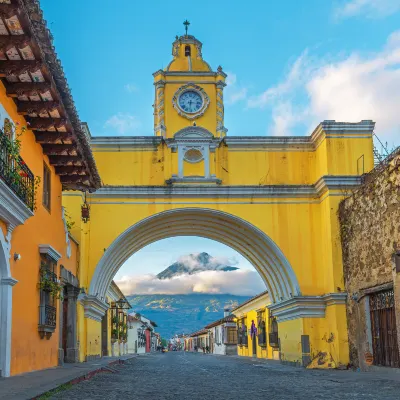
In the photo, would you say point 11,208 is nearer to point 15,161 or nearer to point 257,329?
point 15,161

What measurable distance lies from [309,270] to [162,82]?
23.4 ft

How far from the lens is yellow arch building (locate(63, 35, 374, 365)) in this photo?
59.0 feet

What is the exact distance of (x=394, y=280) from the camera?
12.5 metres

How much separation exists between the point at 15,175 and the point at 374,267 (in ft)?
27.4

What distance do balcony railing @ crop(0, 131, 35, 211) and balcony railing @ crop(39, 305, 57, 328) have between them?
2449 mm

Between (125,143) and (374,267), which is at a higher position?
(125,143)

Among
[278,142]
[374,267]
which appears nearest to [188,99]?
[278,142]

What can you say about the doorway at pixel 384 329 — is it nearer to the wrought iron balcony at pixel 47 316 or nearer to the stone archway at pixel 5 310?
the wrought iron balcony at pixel 47 316

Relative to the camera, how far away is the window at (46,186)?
12500 mm

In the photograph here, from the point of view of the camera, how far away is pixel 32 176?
33.8ft

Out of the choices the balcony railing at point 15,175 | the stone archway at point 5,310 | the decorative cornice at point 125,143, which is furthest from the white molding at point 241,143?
the stone archway at point 5,310

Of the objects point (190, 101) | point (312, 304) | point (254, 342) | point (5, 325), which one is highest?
point (190, 101)

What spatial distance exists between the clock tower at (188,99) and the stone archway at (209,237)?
97.7 inches

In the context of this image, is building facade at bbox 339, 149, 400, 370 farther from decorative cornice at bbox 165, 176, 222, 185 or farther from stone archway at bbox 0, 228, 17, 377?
stone archway at bbox 0, 228, 17, 377
